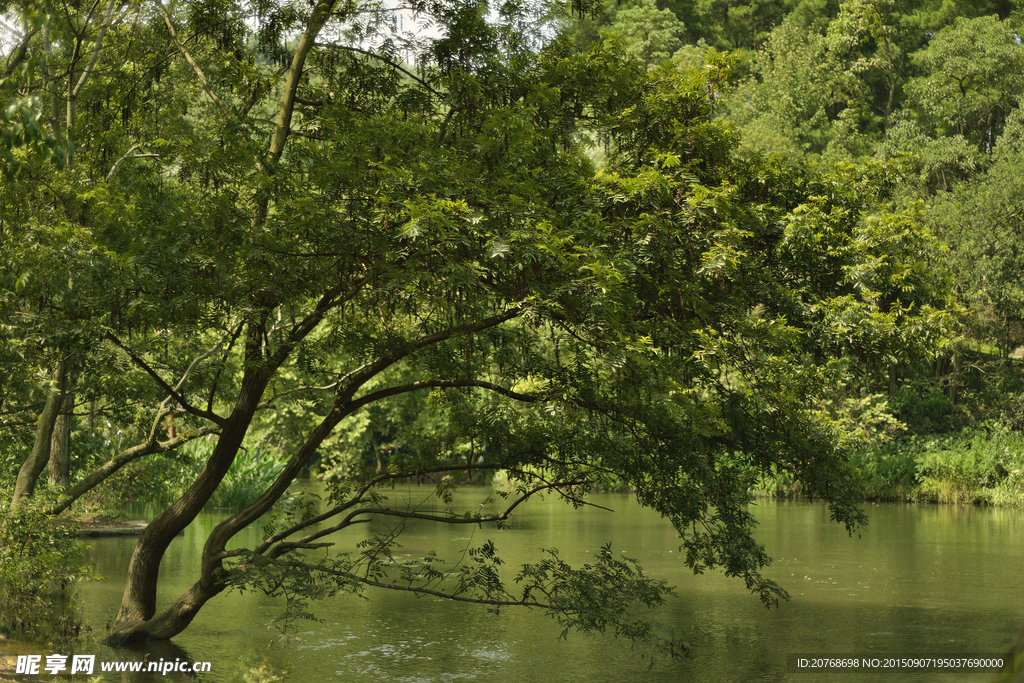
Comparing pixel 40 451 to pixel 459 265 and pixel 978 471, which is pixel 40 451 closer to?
pixel 459 265

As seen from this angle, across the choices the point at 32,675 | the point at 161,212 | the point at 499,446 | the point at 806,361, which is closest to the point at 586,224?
the point at 499,446

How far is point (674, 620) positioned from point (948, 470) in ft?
67.6

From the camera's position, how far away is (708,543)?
9516 millimetres

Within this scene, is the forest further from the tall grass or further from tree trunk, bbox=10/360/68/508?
the tall grass

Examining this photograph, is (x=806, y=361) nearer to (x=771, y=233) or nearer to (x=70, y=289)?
(x=771, y=233)

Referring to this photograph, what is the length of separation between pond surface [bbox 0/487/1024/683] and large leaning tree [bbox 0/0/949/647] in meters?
1.29

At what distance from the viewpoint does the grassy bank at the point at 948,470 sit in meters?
29.1

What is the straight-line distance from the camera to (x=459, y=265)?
24.4 ft

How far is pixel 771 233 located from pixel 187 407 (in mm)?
6512

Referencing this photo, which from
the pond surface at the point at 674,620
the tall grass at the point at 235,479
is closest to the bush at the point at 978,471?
the pond surface at the point at 674,620

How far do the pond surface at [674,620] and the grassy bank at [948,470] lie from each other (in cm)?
798

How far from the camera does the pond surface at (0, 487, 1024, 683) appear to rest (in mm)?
10656

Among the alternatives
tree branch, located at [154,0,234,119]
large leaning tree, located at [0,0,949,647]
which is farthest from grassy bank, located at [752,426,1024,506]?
tree branch, located at [154,0,234,119]

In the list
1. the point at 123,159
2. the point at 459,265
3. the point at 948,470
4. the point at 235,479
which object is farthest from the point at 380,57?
the point at 948,470
